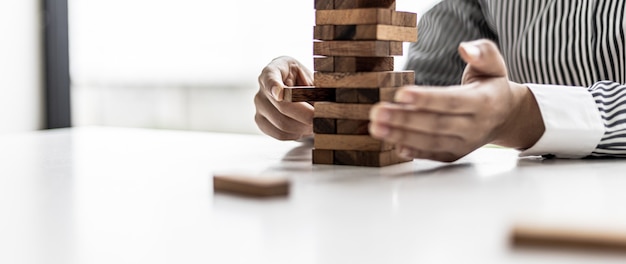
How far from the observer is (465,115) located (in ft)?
2.95

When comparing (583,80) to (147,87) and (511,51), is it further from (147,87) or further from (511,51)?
(147,87)

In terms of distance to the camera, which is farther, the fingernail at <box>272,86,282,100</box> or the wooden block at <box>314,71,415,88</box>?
the fingernail at <box>272,86,282,100</box>

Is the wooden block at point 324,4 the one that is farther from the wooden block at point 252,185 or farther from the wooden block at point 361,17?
the wooden block at point 252,185

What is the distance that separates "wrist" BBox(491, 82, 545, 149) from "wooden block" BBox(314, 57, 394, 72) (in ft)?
0.51

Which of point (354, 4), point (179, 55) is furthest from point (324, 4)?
point (179, 55)

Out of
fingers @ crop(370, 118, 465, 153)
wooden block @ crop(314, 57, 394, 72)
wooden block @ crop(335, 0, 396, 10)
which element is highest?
wooden block @ crop(335, 0, 396, 10)

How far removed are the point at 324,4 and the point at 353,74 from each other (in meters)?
0.09

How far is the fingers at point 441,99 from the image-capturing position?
811mm

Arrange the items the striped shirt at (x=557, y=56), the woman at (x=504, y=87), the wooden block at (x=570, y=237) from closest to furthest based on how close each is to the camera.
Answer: the wooden block at (x=570, y=237), the woman at (x=504, y=87), the striped shirt at (x=557, y=56)

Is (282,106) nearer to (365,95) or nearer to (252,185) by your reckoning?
(365,95)

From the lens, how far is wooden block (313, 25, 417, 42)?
3.17ft

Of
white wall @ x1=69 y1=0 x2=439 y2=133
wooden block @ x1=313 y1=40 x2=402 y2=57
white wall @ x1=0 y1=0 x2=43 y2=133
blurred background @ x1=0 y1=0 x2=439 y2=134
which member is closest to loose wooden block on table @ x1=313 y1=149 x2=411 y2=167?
wooden block @ x1=313 y1=40 x2=402 y2=57

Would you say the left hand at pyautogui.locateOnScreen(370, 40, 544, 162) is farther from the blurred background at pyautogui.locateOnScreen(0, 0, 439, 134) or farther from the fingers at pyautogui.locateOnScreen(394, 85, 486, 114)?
the blurred background at pyautogui.locateOnScreen(0, 0, 439, 134)

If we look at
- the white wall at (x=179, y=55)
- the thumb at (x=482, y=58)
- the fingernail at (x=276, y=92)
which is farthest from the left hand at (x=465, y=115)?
the white wall at (x=179, y=55)
